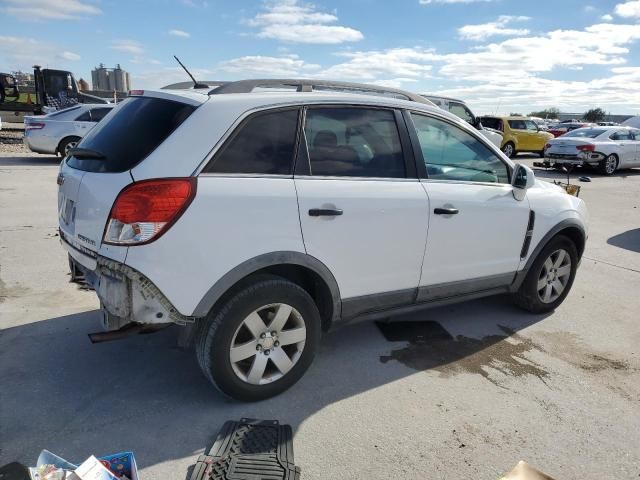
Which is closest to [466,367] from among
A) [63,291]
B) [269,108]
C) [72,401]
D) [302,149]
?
[302,149]

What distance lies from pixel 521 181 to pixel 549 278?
113 cm

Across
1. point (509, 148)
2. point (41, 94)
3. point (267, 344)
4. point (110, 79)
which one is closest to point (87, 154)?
point (267, 344)

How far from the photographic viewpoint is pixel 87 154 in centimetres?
295

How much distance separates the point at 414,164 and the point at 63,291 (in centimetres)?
339

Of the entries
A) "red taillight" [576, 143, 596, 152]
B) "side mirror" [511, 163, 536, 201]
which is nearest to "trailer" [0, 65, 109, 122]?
"red taillight" [576, 143, 596, 152]

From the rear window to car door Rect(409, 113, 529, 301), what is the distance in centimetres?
169

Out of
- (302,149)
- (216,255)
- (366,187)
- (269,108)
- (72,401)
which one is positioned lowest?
(72,401)

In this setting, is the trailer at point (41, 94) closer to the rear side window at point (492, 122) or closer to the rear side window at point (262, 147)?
the rear side window at point (492, 122)

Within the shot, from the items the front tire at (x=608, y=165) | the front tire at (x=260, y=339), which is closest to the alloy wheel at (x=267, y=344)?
the front tire at (x=260, y=339)

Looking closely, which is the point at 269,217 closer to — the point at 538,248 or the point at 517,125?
the point at 538,248

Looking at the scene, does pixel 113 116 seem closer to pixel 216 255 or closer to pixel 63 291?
pixel 216 255

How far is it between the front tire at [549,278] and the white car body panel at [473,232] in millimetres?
389

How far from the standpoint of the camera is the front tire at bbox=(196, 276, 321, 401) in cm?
278

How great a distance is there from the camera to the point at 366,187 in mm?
3178
